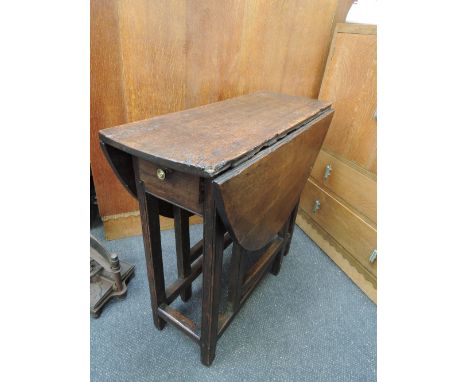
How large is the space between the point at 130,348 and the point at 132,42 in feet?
4.42

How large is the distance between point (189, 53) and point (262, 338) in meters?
1.40

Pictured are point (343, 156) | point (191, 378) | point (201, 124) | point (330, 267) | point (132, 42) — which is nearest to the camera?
point (201, 124)

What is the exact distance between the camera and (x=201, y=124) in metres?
0.89

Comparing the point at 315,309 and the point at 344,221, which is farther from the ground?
the point at 344,221

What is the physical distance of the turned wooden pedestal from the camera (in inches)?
27.5

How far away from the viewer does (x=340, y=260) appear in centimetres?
167

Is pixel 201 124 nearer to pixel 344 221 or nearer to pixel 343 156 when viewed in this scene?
pixel 343 156

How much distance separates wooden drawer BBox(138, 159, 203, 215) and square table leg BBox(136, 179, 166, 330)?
5cm

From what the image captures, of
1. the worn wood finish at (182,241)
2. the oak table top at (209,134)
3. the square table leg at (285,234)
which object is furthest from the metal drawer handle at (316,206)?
the worn wood finish at (182,241)

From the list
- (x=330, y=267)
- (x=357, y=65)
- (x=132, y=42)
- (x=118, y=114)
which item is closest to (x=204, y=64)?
(x=132, y=42)

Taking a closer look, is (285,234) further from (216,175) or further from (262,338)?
(216,175)

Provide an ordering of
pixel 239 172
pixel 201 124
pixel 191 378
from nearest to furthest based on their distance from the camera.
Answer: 1. pixel 239 172
2. pixel 201 124
3. pixel 191 378

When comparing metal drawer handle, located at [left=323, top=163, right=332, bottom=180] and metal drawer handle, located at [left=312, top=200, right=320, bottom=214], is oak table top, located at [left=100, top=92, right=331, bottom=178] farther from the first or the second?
metal drawer handle, located at [left=312, top=200, right=320, bottom=214]

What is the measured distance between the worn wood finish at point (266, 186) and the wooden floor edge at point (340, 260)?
724 millimetres
